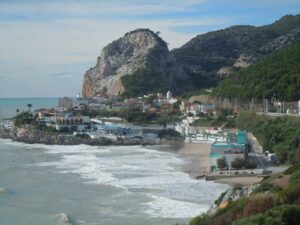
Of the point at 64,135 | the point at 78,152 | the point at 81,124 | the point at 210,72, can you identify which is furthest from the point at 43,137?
the point at 210,72

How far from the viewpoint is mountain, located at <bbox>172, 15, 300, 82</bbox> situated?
4104 inches

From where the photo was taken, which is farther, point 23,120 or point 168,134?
point 23,120

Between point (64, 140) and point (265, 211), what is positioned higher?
point (265, 211)

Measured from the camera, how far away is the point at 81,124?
2430 inches

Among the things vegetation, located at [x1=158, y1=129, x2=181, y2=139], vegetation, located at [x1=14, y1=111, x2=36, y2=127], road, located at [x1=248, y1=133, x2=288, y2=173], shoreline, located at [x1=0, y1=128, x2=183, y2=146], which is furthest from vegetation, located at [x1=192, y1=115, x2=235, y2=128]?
vegetation, located at [x1=14, y1=111, x2=36, y2=127]

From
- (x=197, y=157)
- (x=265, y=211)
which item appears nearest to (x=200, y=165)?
(x=197, y=157)

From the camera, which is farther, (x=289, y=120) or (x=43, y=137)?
(x=43, y=137)

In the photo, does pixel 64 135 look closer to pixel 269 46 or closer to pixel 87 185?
pixel 87 185

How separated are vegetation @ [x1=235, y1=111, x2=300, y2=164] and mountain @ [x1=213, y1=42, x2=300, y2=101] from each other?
4.88 metres

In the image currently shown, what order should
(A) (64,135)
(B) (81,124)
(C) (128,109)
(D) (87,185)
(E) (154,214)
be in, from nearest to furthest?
(E) (154,214), (D) (87,185), (A) (64,135), (B) (81,124), (C) (128,109)

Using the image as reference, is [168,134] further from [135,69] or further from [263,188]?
[263,188]

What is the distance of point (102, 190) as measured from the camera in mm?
25219

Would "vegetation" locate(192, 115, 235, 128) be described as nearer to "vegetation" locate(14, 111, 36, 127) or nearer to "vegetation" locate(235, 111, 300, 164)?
"vegetation" locate(235, 111, 300, 164)

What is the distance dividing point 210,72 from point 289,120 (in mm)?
72073
